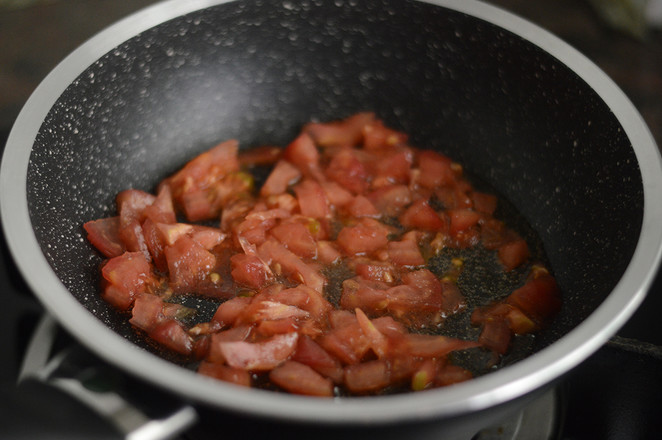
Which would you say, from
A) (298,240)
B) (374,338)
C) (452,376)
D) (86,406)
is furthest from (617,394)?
(86,406)

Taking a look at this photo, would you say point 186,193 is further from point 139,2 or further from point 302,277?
point 139,2

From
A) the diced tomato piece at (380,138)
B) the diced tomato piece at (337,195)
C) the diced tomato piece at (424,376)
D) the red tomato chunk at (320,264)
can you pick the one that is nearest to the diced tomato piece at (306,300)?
the red tomato chunk at (320,264)

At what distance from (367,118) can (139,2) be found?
3.66 feet

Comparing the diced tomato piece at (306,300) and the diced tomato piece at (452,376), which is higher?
the diced tomato piece at (452,376)

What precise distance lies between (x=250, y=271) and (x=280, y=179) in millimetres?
344

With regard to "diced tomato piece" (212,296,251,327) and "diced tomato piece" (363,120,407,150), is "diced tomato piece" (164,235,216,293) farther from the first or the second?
"diced tomato piece" (363,120,407,150)

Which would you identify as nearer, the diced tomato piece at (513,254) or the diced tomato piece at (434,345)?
the diced tomato piece at (434,345)

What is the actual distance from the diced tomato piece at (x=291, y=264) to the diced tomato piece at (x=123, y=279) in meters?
0.25

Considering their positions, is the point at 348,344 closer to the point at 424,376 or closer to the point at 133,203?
the point at 424,376

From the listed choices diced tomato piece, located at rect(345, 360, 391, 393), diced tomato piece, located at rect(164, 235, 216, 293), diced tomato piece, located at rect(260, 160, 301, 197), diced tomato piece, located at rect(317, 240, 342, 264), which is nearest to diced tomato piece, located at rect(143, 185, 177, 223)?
diced tomato piece, located at rect(164, 235, 216, 293)

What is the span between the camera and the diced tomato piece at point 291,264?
4.37 feet

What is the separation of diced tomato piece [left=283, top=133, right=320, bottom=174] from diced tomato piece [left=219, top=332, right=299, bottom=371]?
0.58 metres

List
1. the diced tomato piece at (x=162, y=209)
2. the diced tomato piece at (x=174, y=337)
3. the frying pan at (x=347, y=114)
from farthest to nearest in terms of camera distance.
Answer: the diced tomato piece at (x=162, y=209), the diced tomato piece at (x=174, y=337), the frying pan at (x=347, y=114)

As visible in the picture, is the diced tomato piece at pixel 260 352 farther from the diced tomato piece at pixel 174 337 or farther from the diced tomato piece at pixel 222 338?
the diced tomato piece at pixel 174 337
